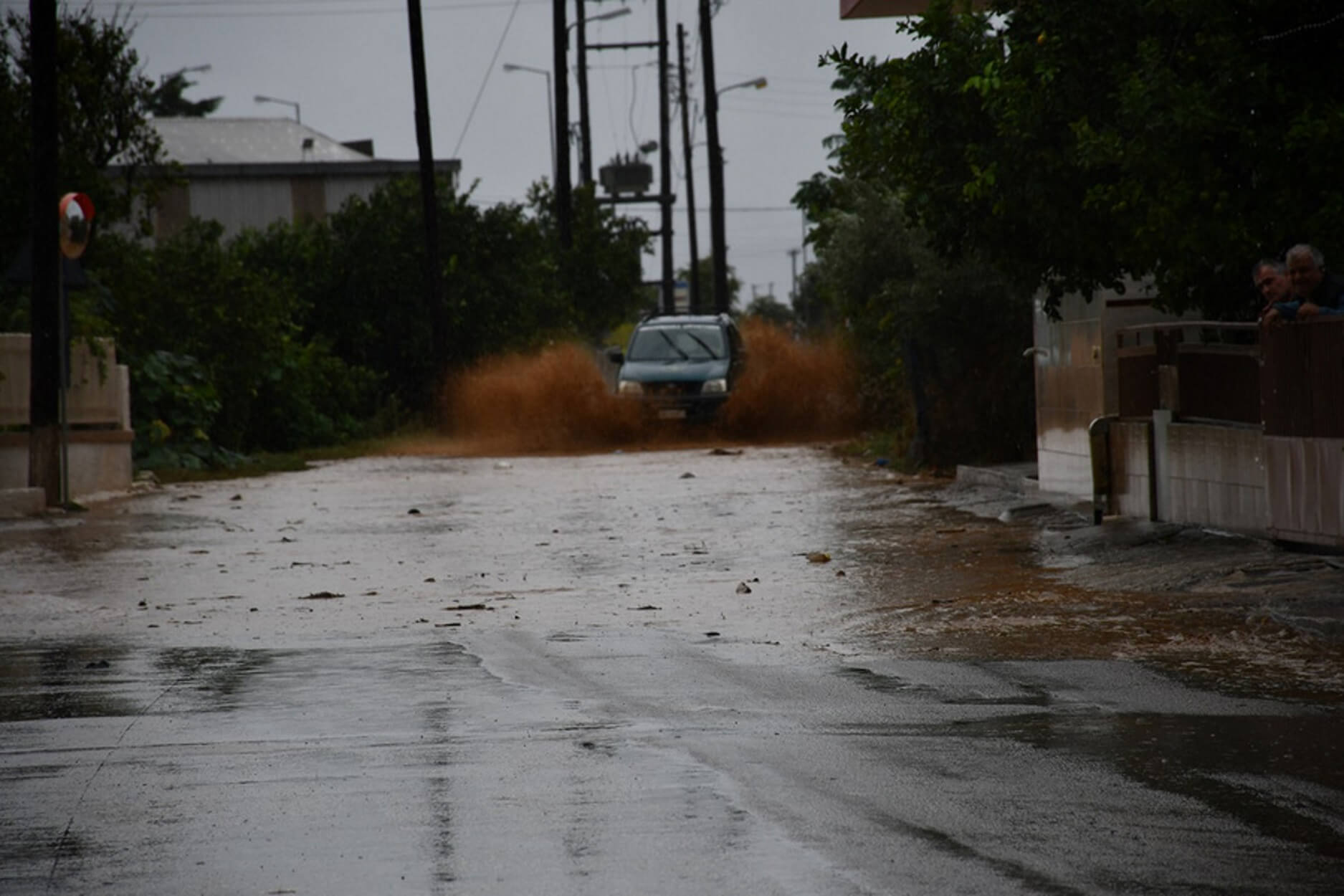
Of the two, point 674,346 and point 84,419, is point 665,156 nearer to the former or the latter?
point 674,346

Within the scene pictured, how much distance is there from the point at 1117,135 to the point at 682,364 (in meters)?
23.5

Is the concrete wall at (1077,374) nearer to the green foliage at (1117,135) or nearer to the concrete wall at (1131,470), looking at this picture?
the concrete wall at (1131,470)

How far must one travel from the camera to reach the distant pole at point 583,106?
63.9 m

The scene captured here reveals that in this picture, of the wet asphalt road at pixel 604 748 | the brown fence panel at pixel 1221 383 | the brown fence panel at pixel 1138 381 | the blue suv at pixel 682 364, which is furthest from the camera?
the blue suv at pixel 682 364

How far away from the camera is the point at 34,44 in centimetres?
2197

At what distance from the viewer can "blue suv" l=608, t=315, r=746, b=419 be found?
35.7 metres

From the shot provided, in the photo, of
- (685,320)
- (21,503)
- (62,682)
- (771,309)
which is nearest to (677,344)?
(685,320)

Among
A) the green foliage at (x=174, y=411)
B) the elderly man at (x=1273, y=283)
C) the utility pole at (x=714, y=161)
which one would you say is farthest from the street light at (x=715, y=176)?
the elderly man at (x=1273, y=283)

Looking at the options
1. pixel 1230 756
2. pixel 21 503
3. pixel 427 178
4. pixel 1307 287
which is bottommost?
pixel 1230 756

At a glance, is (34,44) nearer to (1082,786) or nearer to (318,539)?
(318,539)

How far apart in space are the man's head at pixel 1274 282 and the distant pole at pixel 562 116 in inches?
1429

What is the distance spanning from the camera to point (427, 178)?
41969 millimetres

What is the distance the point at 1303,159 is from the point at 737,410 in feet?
76.1

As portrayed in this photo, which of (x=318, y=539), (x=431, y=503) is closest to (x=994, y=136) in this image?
(x=318, y=539)
